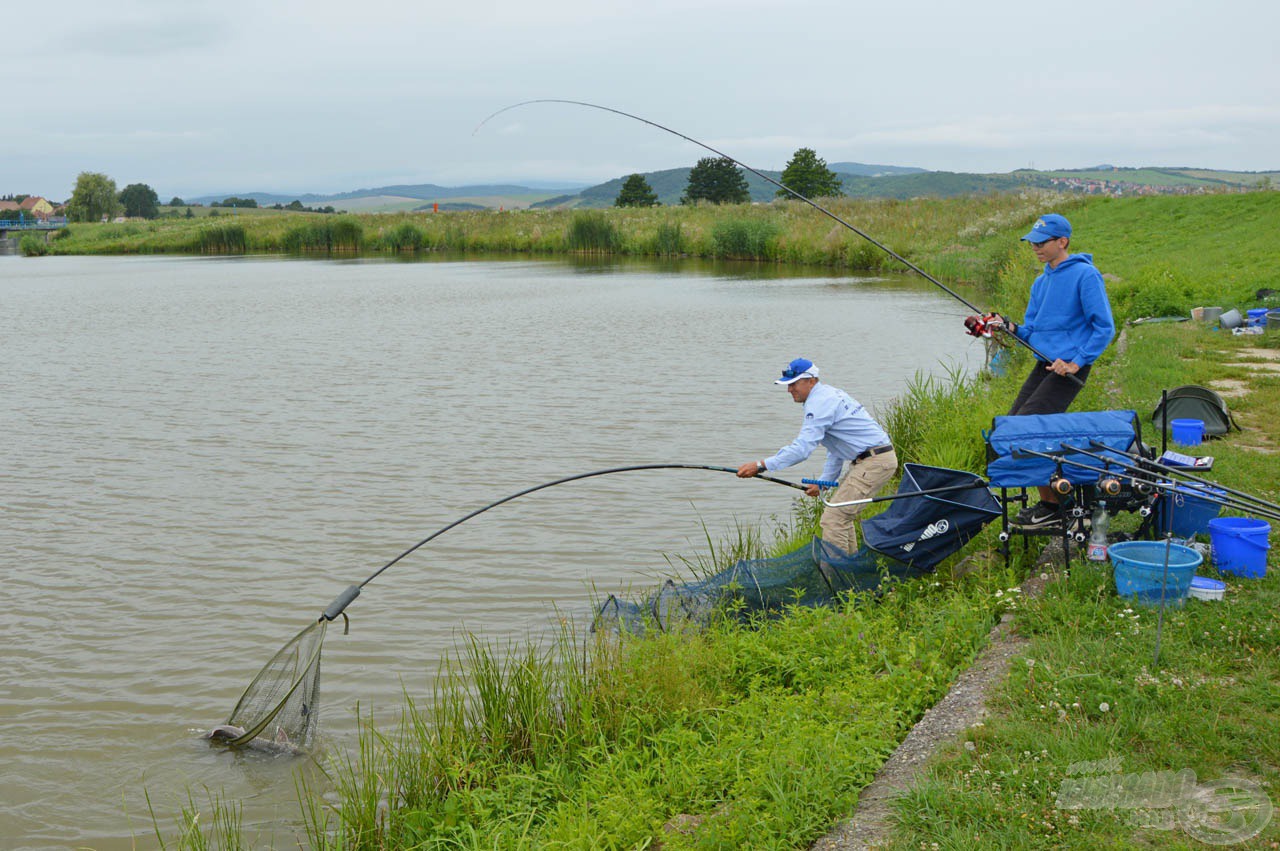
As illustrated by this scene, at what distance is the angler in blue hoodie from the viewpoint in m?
5.95

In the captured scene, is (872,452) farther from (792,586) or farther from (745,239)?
(745,239)

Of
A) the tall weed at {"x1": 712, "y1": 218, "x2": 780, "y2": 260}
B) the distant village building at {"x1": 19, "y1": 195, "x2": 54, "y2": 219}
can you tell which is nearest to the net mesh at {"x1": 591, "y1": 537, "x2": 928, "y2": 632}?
the tall weed at {"x1": 712, "y1": 218, "x2": 780, "y2": 260}

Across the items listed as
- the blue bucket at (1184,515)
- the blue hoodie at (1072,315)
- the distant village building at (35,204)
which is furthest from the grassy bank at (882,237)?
the distant village building at (35,204)

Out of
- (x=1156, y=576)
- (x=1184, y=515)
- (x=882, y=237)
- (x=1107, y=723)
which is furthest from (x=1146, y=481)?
(x=882, y=237)

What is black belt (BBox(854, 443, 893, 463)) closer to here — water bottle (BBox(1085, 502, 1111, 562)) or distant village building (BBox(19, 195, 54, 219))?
water bottle (BBox(1085, 502, 1111, 562))

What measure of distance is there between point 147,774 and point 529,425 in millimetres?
7434

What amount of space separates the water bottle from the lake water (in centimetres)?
309

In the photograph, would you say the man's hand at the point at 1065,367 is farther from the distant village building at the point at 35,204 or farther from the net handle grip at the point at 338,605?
the distant village building at the point at 35,204

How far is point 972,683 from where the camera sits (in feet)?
14.6

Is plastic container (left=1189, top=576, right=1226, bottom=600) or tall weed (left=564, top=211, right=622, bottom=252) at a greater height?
tall weed (left=564, top=211, right=622, bottom=252)

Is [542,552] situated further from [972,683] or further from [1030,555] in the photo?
[972,683]

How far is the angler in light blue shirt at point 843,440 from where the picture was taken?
6.13m

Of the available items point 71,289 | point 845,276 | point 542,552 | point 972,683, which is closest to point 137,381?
point 542,552

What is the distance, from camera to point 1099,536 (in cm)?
536
